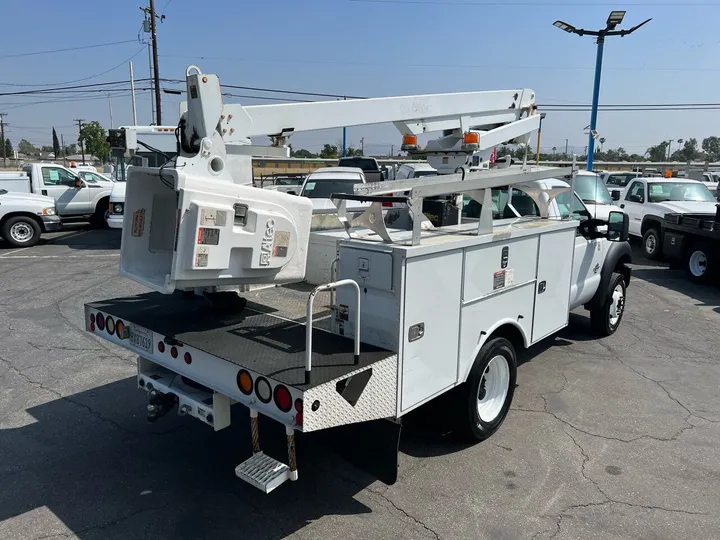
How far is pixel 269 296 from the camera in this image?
463 cm

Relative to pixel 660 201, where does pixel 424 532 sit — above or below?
below

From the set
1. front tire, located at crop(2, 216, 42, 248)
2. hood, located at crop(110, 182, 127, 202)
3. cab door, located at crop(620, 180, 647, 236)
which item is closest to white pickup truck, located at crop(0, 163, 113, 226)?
front tire, located at crop(2, 216, 42, 248)

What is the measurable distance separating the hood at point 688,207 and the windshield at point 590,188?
1.48m

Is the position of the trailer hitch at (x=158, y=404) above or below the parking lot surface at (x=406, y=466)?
above

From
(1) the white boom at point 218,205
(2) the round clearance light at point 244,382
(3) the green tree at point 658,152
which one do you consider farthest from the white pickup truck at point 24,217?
(3) the green tree at point 658,152

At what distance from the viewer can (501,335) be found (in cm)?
466

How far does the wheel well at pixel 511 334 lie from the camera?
458 centimetres

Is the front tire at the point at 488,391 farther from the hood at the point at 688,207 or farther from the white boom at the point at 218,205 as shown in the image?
the hood at the point at 688,207

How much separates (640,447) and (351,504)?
250 cm

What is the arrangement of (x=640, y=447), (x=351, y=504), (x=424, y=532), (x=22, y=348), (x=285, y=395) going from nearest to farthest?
(x=285, y=395), (x=424, y=532), (x=351, y=504), (x=640, y=447), (x=22, y=348)

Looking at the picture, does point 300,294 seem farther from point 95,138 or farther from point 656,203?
point 95,138

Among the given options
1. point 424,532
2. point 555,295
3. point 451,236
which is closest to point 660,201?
point 555,295

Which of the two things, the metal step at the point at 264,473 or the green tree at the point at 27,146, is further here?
the green tree at the point at 27,146

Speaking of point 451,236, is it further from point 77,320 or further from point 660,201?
point 660,201
